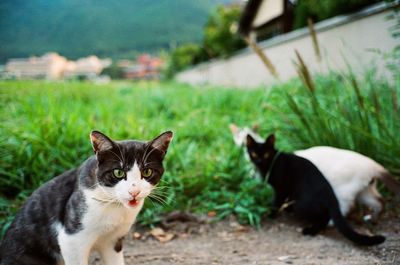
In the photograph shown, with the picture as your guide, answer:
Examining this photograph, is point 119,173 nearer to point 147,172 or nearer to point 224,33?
point 147,172

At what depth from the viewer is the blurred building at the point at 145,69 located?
1662 cm

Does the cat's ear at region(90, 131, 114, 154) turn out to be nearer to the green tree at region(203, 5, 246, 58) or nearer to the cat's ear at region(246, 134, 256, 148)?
the cat's ear at region(246, 134, 256, 148)

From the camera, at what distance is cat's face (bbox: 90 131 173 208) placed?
4.91 feet

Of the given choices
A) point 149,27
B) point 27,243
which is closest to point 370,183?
point 27,243

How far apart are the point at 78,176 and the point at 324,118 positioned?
204 cm

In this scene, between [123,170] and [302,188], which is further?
[302,188]

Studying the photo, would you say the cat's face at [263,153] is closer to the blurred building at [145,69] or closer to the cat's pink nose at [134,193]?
the cat's pink nose at [134,193]

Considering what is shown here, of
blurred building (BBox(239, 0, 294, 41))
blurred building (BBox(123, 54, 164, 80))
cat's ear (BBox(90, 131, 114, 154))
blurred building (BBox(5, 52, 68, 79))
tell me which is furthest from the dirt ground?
blurred building (BBox(123, 54, 164, 80))

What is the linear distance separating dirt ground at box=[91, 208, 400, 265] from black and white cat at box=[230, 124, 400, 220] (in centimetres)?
19

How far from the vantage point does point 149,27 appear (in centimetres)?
1400

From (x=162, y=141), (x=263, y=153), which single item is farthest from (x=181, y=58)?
(x=162, y=141)

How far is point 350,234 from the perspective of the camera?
6.79ft

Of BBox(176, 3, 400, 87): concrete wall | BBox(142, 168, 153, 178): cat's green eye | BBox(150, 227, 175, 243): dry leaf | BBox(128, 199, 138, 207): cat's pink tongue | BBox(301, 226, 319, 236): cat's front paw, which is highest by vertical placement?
BBox(176, 3, 400, 87): concrete wall

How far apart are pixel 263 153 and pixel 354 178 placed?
2.34 feet
